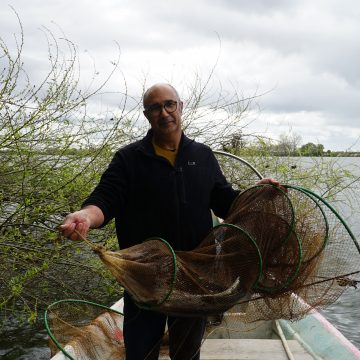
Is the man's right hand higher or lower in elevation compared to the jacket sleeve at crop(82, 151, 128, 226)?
lower

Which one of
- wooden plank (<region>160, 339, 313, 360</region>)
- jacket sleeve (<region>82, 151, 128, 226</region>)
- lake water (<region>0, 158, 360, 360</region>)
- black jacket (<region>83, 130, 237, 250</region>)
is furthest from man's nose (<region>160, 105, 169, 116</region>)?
lake water (<region>0, 158, 360, 360</region>)

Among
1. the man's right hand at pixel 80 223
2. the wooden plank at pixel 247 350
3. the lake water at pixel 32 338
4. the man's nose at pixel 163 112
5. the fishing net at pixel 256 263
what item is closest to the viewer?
the man's right hand at pixel 80 223

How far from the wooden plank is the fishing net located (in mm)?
1083

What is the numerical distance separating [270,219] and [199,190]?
18.4 inches

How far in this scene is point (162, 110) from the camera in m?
2.93

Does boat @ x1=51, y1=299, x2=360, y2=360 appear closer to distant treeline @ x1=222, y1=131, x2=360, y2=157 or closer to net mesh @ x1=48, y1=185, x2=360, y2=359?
net mesh @ x1=48, y1=185, x2=360, y2=359

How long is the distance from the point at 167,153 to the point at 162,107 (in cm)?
28

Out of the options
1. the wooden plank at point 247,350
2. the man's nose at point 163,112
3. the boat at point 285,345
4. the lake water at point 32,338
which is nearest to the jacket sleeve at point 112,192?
the man's nose at point 163,112

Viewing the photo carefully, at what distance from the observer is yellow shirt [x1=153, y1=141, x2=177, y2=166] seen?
299 cm

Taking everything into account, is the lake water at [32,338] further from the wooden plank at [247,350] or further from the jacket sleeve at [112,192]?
the jacket sleeve at [112,192]

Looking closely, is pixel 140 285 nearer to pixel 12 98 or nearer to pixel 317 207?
pixel 317 207

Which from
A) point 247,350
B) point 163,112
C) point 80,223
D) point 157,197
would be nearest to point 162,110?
point 163,112

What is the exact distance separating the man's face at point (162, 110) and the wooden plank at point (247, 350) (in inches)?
87.7

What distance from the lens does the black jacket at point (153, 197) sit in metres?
2.87
